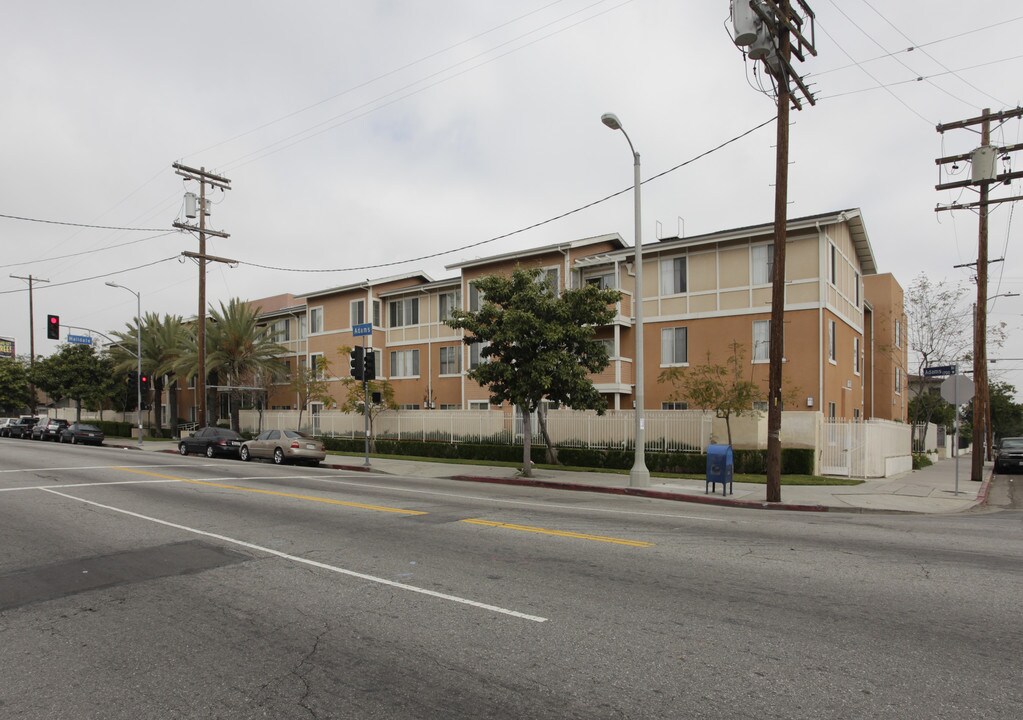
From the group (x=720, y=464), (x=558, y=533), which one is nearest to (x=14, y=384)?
(x=720, y=464)

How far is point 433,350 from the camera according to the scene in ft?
120

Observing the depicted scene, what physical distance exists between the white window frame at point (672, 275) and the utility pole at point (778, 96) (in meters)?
12.1

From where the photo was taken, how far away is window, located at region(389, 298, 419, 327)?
38.0 metres

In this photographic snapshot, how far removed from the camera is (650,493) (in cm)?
1634

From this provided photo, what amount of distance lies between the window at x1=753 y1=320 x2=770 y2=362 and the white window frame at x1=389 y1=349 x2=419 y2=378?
1910cm

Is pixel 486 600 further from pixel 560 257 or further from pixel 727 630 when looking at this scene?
pixel 560 257

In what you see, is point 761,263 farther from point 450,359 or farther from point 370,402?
point 370,402

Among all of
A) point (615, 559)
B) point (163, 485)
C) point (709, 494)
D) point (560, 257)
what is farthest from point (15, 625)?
point (560, 257)

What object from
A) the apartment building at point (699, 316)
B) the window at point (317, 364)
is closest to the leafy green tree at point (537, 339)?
the apartment building at point (699, 316)

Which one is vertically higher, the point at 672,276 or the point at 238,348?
the point at 672,276

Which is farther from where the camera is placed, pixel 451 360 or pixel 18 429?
pixel 18 429

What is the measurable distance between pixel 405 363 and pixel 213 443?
11.9 meters

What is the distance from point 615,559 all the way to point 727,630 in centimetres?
264

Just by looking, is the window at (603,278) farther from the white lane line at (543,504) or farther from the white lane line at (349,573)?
the white lane line at (349,573)
